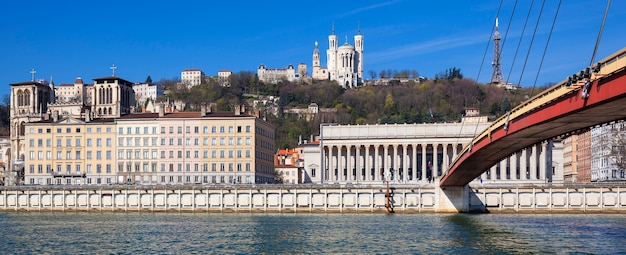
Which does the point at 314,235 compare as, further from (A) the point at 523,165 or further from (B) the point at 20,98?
(B) the point at 20,98

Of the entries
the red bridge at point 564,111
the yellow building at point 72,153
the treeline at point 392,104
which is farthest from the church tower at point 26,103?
the red bridge at point 564,111

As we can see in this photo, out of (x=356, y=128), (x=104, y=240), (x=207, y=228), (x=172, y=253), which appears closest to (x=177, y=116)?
(x=356, y=128)

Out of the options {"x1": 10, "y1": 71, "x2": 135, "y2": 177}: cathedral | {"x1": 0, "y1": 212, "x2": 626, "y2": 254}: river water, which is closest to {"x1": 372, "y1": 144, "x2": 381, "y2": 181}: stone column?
{"x1": 10, "y1": 71, "x2": 135, "y2": 177}: cathedral

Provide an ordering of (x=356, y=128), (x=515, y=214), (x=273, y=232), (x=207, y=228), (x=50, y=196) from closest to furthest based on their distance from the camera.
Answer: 1. (x=273, y=232)
2. (x=207, y=228)
3. (x=515, y=214)
4. (x=50, y=196)
5. (x=356, y=128)

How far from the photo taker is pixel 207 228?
5703cm

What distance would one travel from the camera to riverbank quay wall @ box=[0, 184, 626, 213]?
75.9 meters

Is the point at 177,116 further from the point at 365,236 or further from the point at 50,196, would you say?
the point at 365,236

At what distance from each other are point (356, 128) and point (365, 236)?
6969 cm

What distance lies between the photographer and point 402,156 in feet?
390

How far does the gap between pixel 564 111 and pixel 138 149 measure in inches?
3130

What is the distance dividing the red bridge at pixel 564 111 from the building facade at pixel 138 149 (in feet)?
183

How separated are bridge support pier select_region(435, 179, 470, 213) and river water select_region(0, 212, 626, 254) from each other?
204 inches

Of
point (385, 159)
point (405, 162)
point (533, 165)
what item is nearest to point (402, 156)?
point (385, 159)

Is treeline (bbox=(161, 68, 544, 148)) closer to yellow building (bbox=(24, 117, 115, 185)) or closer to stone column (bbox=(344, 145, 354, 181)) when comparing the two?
stone column (bbox=(344, 145, 354, 181))
